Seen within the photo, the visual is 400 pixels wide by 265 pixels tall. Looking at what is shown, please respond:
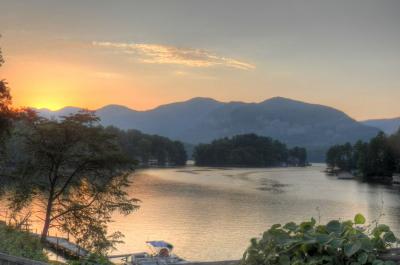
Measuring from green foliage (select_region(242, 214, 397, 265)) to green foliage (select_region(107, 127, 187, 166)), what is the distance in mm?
151708

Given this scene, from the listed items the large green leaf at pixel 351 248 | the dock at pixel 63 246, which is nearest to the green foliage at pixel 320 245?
the large green leaf at pixel 351 248

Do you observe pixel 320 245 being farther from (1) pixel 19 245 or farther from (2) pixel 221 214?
(2) pixel 221 214

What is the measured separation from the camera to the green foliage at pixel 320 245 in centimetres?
381

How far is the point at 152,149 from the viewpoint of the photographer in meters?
166

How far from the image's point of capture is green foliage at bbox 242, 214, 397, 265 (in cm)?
381

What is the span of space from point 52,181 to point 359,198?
53730mm

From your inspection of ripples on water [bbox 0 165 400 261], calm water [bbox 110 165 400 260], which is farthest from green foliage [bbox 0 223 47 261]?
calm water [bbox 110 165 400 260]

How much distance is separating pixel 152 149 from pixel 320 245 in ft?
534

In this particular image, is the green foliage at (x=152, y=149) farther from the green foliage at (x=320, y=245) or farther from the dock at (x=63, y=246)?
the green foliage at (x=320, y=245)

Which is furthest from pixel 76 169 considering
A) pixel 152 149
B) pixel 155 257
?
pixel 152 149

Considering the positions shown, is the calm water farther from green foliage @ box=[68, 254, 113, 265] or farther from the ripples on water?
green foliage @ box=[68, 254, 113, 265]

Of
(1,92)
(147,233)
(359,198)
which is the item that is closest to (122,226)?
(147,233)

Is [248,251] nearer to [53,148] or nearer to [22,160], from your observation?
[53,148]

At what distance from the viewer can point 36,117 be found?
26.9m
